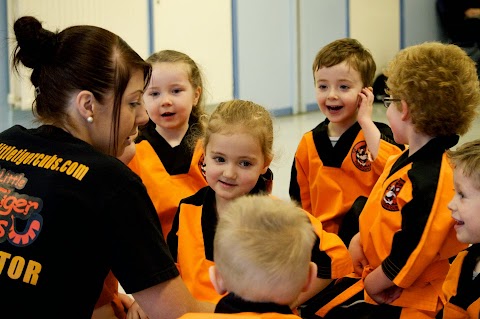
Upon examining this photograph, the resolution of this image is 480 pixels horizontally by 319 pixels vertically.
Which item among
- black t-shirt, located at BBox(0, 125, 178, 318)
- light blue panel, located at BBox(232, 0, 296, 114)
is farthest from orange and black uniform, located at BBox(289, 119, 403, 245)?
light blue panel, located at BBox(232, 0, 296, 114)

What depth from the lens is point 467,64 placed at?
2.44 meters

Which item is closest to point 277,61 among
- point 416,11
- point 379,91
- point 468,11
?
point 379,91

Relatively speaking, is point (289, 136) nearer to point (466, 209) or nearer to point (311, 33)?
point (311, 33)

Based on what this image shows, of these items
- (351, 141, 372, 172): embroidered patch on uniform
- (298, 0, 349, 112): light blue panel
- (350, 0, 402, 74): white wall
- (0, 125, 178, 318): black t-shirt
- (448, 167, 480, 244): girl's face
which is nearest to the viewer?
(0, 125, 178, 318): black t-shirt

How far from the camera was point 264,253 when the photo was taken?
1.43m

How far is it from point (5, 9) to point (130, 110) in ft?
14.8

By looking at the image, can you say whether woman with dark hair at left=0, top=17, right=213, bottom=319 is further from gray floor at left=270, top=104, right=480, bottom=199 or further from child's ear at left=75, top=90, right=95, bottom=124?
gray floor at left=270, top=104, right=480, bottom=199

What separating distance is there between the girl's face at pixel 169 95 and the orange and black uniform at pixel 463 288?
4.03 feet

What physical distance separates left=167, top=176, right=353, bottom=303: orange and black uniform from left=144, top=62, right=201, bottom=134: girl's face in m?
0.56

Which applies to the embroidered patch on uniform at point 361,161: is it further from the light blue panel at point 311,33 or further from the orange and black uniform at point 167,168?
the light blue panel at point 311,33

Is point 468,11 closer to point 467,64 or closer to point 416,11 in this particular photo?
point 416,11

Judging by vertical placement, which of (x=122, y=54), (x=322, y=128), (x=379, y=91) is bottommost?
(x=379, y=91)

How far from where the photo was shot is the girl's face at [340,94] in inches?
120

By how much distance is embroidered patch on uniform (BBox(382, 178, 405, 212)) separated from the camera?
93.3 inches
